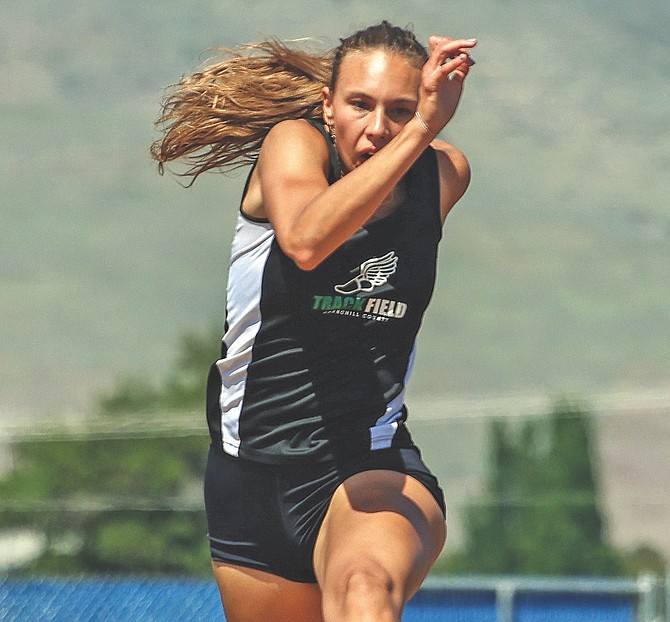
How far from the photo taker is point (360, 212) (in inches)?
147

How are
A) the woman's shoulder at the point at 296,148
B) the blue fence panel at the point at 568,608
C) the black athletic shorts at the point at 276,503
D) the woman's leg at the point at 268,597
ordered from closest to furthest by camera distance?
the woman's shoulder at the point at 296,148
the black athletic shorts at the point at 276,503
the woman's leg at the point at 268,597
the blue fence panel at the point at 568,608

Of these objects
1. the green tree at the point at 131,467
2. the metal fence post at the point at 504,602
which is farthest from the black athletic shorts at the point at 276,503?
the green tree at the point at 131,467

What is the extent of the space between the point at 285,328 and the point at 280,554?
641 mm

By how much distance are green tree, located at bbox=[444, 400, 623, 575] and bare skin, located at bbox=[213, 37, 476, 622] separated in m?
24.2

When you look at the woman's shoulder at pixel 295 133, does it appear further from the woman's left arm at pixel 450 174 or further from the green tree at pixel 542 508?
the green tree at pixel 542 508

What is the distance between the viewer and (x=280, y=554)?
4438 millimetres

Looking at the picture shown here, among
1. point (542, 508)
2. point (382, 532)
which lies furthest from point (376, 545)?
point (542, 508)

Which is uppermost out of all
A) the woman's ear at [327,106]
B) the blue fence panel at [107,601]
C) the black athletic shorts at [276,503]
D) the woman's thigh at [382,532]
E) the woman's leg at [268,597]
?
the woman's ear at [327,106]

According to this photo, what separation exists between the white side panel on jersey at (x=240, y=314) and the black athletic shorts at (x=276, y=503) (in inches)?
4.0

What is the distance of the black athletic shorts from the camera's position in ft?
14.2

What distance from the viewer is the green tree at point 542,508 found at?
1267 inches


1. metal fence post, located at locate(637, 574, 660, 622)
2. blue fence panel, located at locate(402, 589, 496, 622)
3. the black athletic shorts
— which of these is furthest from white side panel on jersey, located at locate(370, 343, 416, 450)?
metal fence post, located at locate(637, 574, 660, 622)

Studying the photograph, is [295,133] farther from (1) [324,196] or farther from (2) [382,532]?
(2) [382,532]

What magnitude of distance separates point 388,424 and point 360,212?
84 centimetres
